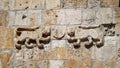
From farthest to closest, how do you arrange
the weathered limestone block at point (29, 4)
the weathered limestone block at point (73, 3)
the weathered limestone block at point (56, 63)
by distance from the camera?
the weathered limestone block at point (29, 4) → the weathered limestone block at point (73, 3) → the weathered limestone block at point (56, 63)

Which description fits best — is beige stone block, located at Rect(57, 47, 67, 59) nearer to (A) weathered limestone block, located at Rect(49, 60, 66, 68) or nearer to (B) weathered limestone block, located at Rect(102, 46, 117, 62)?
(A) weathered limestone block, located at Rect(49, 60, 66, 68)

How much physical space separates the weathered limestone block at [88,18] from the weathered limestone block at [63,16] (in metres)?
0.06

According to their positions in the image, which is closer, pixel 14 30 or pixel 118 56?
pixel 118 56

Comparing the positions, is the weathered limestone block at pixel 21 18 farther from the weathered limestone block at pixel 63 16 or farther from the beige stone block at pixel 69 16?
the beige stone block at pixel 69 16

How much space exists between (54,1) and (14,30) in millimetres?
639

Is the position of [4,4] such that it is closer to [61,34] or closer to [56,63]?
[61,34]

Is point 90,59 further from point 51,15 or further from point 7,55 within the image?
point 7,55

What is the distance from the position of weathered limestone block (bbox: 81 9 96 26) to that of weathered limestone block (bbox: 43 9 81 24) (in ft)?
0.21

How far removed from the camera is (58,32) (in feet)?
15.7

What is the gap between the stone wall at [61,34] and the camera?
468cm

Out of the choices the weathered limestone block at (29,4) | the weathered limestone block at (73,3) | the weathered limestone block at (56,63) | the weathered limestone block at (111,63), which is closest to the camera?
the weathered limestone block at (111,63)

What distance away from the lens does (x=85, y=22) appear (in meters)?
4.77

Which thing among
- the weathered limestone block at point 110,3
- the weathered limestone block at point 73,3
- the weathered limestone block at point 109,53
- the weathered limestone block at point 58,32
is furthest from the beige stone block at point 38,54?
the weathered limestone block at point 110,3

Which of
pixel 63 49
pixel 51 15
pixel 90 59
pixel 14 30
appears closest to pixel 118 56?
pixel 90 59
